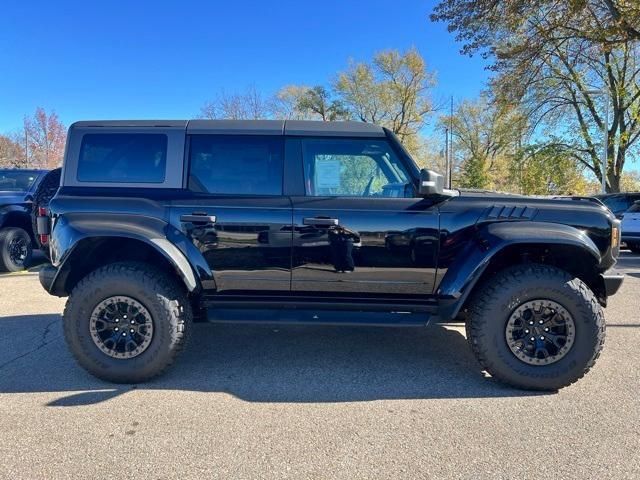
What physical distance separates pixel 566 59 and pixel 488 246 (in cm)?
1946

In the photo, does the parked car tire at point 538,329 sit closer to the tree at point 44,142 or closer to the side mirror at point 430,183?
the side mirror at point 430,183

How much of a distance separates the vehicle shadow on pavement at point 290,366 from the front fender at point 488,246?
2.09 feet

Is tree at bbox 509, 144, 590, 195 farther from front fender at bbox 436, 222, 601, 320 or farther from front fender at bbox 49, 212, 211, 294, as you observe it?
front fender at bbox 49, 212, 211, 294

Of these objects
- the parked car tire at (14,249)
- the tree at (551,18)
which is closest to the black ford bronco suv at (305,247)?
the parked car tire at (14,249)

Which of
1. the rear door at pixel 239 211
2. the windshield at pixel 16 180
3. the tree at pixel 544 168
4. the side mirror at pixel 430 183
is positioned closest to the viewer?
the side mirror at pixel 430 183

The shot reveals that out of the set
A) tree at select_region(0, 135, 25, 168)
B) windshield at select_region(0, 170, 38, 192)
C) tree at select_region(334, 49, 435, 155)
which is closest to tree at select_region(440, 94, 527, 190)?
tree at select_region(334, 49, 435, 155)

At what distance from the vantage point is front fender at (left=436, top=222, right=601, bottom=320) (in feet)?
10.6

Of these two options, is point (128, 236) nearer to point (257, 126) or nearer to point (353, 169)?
point (257, 126)

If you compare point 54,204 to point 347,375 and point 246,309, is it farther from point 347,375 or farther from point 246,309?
point 347,375

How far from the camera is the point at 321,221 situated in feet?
11.1

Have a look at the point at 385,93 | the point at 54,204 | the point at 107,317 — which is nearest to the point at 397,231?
the point at 107,317

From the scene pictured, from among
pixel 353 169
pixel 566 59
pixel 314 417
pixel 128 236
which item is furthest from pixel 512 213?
pixel 566 59

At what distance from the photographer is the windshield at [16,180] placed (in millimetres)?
8802

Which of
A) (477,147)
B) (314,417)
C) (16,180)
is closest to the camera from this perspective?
(314,417)
